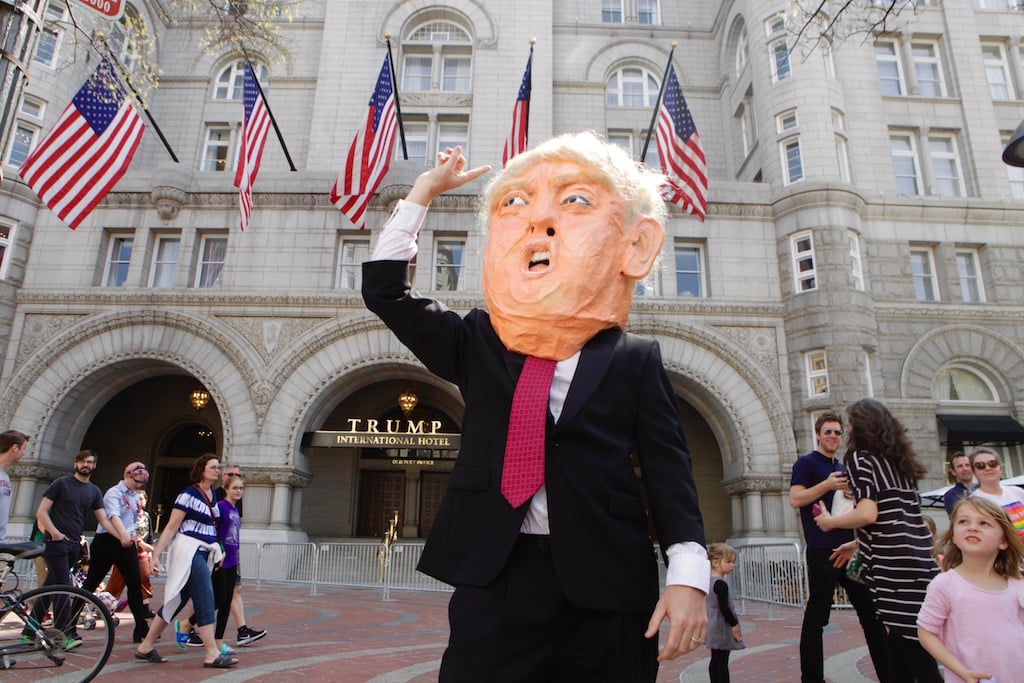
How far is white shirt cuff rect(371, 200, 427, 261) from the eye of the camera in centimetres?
267

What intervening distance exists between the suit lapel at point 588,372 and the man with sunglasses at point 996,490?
3996 mm

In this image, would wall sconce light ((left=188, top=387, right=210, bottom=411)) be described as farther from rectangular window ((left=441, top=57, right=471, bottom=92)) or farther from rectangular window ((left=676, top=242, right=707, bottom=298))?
rectangular window ((left=676, top=242, right=707, bottom=298))

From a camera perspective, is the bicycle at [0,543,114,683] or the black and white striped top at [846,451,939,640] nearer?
the black and white striped top at [846,451,939,640]

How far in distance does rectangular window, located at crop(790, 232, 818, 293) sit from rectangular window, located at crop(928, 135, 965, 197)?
489 centimetres

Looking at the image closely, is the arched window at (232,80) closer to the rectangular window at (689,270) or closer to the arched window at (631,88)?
the arched window at (631,88)

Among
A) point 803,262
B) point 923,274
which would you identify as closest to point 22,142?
point 803,262

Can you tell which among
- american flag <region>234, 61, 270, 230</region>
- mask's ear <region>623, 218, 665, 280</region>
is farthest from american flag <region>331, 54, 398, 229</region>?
mask's ear <region>623, 218, 665, 280</region>

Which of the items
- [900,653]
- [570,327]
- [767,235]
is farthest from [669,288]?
[570,327]

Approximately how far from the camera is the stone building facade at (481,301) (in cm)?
1638

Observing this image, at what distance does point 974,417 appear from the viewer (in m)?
16.3

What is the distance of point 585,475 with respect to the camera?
88.6 inches

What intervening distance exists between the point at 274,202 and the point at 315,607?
1133 cm

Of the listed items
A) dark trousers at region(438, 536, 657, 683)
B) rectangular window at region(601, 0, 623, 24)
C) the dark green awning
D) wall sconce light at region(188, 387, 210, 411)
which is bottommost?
dark trousers at region(438, 536, 657, 683)

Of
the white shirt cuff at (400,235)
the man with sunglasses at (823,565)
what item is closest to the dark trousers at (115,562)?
the white shirt cuff at (400,235)
